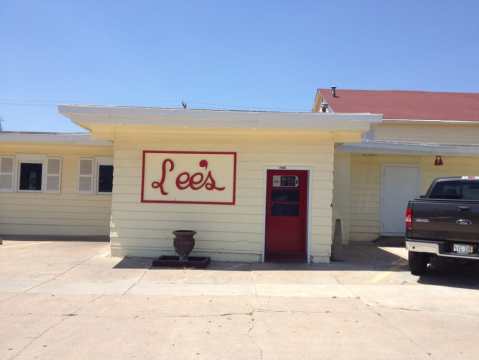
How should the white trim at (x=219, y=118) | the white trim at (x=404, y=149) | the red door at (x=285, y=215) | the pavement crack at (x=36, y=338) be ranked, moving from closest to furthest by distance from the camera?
the pavement crack at (x=36, y=338) → the white trim at (x=219, y=118) → the red door at (x=285, y=215) → the white trim at (x=404, y=149)

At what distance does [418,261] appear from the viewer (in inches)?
328

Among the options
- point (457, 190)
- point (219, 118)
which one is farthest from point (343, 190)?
point (219, 118)

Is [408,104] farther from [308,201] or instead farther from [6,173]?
[6,173]

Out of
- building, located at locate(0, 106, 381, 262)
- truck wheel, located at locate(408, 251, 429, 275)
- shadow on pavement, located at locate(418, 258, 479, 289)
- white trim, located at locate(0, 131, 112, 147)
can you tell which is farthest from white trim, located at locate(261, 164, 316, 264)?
white trim, located at locate(0, 131, 112, 147)

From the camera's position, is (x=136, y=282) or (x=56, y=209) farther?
(x=56, y=209)

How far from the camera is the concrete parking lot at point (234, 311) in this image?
4.61 meters

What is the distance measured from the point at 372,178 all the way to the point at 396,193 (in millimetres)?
869

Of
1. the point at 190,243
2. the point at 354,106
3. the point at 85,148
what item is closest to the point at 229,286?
the point at 190,243

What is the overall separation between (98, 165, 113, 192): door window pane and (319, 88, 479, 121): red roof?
402 inches

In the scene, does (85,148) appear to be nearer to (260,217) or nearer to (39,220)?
(39,220)

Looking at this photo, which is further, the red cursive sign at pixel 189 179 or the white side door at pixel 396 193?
the white side door at pixel 396 193

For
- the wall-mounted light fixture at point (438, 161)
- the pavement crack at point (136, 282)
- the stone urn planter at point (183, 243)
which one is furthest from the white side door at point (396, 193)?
the pavement crack at point (136, 282)

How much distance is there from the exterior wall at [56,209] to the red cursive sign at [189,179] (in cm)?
429

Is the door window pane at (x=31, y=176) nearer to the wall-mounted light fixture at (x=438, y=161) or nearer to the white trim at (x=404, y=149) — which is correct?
the white trim at (x=404, y=149)
